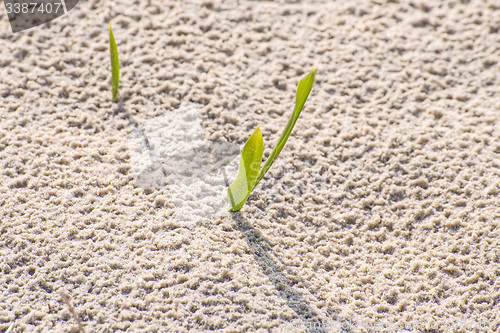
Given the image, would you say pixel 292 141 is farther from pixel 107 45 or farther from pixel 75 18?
pixel 75 18

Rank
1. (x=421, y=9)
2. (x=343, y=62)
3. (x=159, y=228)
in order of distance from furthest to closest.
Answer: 1. (x=421, y=9)
2. (x=343, y=62)
3. (x=159, y=228)

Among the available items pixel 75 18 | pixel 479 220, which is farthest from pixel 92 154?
pixel 479 220
